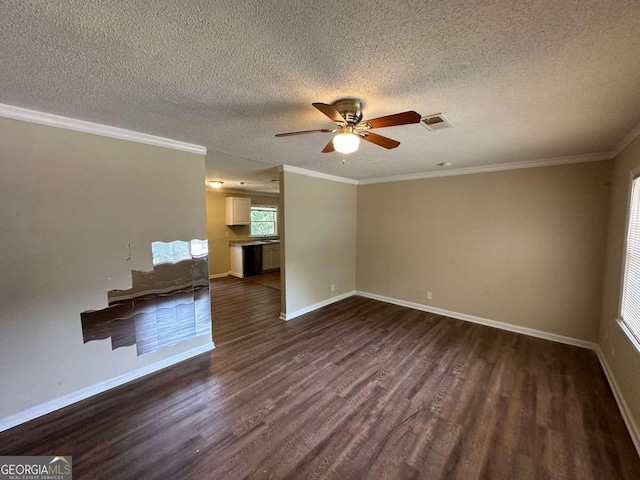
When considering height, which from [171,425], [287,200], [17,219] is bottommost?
[171,425]

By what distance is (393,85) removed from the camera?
64.1 inches

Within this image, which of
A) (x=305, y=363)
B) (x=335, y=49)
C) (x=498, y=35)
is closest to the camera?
(x=498, y=35)

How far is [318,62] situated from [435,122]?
128cm

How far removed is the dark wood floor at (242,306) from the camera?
12.7ft

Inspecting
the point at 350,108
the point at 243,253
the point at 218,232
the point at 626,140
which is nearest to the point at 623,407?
the point at 626,140

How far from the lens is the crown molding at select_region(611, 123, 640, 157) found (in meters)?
2.29

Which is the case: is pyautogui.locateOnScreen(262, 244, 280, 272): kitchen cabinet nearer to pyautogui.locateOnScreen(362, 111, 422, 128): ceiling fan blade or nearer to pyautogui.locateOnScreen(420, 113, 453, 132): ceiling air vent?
pyautogui.locateOnScreen(420, 113, 453, 132): ceiling air vent

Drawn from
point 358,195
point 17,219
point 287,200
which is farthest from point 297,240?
point 17,219

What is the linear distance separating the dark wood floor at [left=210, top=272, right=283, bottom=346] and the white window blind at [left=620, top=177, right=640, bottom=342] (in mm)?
3841

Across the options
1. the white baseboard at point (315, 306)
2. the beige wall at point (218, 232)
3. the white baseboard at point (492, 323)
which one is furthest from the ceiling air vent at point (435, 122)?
the beige wall at point (218, 232)

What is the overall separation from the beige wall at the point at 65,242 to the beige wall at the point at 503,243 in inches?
150

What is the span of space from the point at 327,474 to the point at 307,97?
2.46 meters

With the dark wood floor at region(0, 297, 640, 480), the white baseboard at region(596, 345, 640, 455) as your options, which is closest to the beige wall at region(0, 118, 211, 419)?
the dark wood floor at region(0, 297, 640, 480)

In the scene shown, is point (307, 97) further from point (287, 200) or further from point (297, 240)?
point (297, 240)
